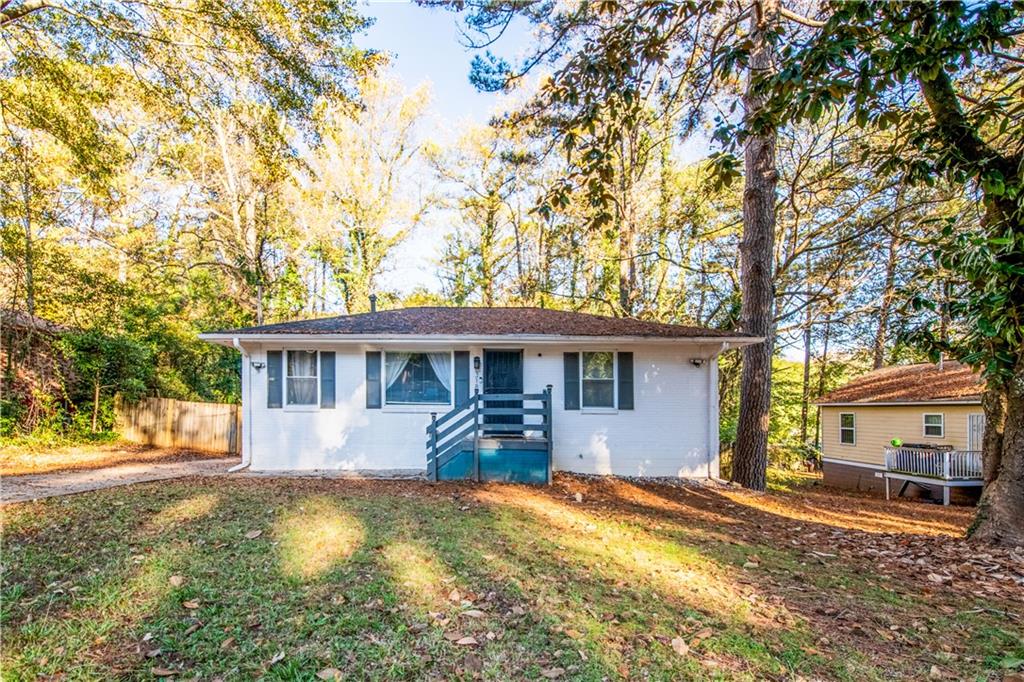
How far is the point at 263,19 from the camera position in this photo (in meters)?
7.50

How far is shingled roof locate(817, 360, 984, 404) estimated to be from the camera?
43.9 ft

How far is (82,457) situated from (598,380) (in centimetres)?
1163

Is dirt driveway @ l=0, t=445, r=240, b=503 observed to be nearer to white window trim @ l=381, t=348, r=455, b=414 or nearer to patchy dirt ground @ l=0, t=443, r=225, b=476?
patchy dirt ground @ l=0, t=443, r=225, b=476

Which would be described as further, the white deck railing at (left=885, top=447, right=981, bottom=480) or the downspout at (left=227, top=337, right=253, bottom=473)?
the white deck railing at (left=885, top=447, right=981, bottom=480)

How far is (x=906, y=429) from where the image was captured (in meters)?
14.9

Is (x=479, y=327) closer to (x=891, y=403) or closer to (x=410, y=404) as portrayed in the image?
(x=410, y=404)

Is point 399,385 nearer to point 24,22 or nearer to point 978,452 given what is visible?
point 24,22

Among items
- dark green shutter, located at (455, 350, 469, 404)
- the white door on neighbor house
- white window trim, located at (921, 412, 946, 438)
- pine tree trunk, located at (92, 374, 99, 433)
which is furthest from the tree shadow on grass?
pine tree trunk, located at (92, 374, 99, 433)

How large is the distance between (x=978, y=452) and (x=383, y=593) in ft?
52.1

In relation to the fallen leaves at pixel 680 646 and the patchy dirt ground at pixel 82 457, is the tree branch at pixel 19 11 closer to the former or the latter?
the patchy dirt ground at pixel 82 457

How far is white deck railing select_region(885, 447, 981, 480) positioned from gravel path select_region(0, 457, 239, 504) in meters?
17.1

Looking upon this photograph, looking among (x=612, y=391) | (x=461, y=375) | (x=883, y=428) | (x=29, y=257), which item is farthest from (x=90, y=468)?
(x=883, y=428)

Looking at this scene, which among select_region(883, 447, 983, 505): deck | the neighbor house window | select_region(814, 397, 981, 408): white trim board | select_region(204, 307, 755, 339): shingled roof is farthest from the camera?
select_region(814, 397, 981, 408): white trim board

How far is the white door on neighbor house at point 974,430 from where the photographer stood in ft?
42.0
